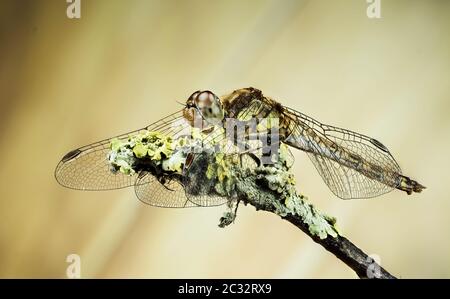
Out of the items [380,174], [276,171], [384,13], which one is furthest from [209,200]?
[384,13]

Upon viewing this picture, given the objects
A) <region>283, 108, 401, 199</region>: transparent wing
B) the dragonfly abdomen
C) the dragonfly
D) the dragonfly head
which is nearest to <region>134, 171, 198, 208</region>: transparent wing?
the dragonfly

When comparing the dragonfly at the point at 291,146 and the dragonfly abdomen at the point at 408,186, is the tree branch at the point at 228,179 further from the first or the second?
the dragonfly abdomen at the point at 408,186

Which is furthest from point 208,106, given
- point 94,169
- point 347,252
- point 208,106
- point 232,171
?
point 347,252

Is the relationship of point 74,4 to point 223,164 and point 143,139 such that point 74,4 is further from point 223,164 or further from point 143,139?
point 223,164

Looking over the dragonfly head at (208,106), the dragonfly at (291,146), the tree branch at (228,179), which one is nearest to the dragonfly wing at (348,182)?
the dragonfly at (291,146)

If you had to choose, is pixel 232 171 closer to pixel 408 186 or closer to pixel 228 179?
pixel 228 179

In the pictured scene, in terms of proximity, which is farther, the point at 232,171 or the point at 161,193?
the point at 161,193
